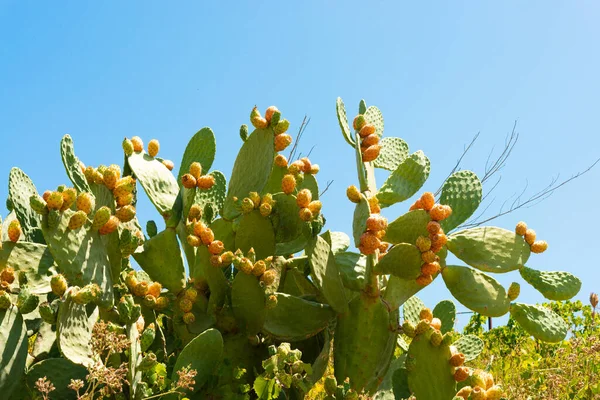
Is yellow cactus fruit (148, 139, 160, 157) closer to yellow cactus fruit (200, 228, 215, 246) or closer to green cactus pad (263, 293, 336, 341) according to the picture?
yellow cactus fruit (200, 228, 215, 246)

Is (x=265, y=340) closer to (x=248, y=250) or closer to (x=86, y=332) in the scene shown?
(x=248, y=250)

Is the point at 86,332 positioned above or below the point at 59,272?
below

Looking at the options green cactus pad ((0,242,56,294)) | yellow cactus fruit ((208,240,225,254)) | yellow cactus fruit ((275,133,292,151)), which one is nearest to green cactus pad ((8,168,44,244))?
green cactus pad ((0,242,56,294))

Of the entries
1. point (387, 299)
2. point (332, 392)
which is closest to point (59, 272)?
point (332, 392)

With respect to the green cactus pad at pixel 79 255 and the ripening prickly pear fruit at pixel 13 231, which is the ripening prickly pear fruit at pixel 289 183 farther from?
the ripening prickly pear fruit at pixel 13 231

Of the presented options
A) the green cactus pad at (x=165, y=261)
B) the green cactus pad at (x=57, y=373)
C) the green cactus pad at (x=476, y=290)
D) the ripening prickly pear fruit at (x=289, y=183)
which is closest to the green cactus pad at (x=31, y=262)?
the green cactus pad at (x=57, y=373)

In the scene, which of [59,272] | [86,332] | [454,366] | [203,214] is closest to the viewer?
[86,332]

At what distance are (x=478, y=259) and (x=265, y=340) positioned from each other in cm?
96

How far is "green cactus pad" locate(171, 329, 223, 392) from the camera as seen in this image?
2.46m

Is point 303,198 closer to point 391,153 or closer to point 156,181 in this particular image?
point 156,181

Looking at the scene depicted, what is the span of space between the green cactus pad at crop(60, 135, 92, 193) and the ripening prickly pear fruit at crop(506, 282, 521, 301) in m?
1.84

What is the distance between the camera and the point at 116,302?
106 inches

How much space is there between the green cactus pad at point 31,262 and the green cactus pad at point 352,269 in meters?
1.13

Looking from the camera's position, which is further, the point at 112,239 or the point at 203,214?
the point at 203,214
